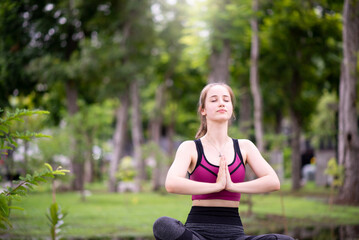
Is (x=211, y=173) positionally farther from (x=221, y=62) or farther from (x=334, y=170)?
(x=221, y=62)

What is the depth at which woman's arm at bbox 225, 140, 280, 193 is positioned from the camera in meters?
2.92

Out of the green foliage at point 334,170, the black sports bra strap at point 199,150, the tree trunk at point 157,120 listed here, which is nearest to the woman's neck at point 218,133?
the black sports bra strap at point 199,150

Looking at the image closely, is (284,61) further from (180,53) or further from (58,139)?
(58,139)

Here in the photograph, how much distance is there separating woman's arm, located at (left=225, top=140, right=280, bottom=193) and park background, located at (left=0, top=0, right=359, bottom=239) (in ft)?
5.25

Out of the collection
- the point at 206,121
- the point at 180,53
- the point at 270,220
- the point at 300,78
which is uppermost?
the point at 180,53

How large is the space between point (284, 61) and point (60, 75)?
1193 cm

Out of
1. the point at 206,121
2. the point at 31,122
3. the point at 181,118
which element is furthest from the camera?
the point at 181,118

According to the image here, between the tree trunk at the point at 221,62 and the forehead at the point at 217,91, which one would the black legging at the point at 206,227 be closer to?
the forehead at the point at 217,91

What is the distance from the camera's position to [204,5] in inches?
624

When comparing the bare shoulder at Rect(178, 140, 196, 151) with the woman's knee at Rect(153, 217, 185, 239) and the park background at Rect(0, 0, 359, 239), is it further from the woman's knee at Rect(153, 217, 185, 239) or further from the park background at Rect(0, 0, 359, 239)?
the park background at Rect(0, 0, 359, 239)

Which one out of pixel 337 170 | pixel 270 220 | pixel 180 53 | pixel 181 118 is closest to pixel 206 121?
pixel 270 220

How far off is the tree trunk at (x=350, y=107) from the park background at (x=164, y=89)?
0.14 ft

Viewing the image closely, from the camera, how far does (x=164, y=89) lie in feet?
96.0

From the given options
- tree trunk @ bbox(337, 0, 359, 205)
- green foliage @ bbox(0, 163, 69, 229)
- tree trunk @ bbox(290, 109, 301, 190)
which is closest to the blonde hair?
green foliage @ bbox(0, 163, 69, 229)
